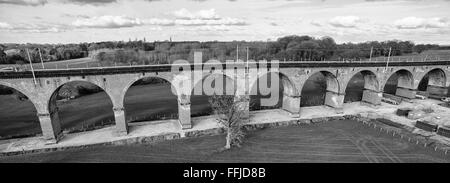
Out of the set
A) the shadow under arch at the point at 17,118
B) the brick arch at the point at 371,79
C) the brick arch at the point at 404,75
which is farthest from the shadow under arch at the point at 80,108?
the brick arch at the point at 404,75

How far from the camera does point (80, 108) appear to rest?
44219 mm

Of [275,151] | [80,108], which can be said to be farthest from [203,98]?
[275,151]

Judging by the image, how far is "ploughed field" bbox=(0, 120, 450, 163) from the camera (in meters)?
24.6

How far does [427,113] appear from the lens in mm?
37438

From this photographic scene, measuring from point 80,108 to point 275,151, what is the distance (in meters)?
36.5

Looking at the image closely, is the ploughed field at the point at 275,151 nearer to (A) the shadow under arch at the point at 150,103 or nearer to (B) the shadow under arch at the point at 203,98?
(B) the shadow under arch at the point at 203,98

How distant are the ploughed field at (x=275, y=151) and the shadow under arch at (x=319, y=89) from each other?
1060cm

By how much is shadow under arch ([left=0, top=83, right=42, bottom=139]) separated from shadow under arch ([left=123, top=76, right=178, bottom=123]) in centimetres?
1258

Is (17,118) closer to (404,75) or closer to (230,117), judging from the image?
(230,117)
